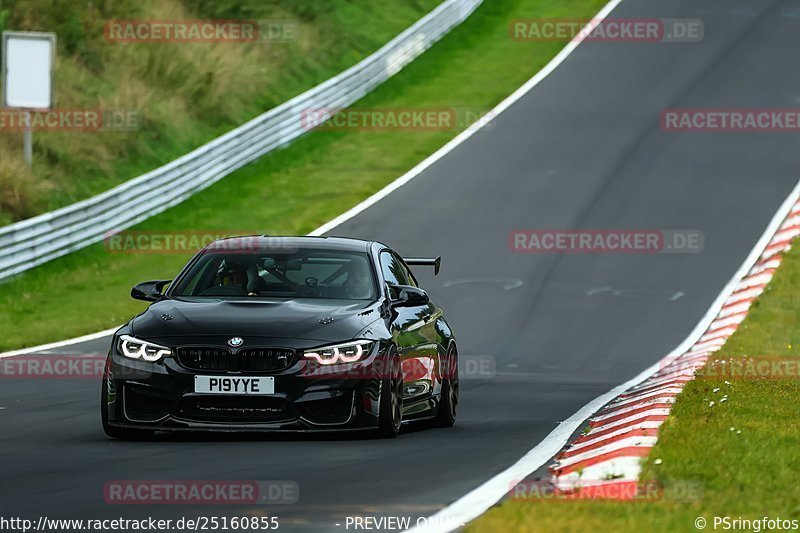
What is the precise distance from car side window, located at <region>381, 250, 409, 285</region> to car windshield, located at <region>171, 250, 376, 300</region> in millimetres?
276

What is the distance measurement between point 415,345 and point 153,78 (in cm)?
2372

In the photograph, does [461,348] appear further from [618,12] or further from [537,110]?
[618,12]

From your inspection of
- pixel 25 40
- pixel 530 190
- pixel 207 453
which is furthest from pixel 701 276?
pixel 207 453

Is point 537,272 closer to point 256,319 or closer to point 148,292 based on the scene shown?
point 148,292

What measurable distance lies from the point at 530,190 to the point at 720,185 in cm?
344

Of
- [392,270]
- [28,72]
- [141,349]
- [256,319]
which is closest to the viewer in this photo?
[141,349]

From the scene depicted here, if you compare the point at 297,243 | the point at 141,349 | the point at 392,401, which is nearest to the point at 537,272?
the point at 297,243

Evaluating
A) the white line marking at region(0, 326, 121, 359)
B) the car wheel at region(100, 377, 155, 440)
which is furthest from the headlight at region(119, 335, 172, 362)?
the white line marking at region(0, 326, 121, 359)

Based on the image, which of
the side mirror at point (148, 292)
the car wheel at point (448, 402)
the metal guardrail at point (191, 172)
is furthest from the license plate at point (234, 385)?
the metal guardrail at point (191, 172)

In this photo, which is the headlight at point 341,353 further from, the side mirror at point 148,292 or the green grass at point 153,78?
the green grass at point 153,78

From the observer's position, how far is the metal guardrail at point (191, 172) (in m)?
24.3

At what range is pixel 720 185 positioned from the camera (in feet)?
96.8

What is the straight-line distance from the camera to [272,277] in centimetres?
1175

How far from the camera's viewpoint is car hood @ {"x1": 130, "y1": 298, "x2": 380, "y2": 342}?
10539 mm
